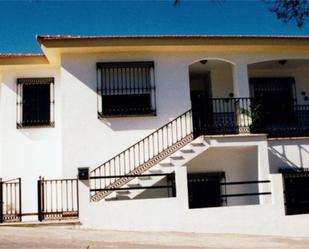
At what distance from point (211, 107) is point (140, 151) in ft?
10.6

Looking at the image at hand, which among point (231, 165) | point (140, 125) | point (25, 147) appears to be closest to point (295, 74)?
point (231, 165)

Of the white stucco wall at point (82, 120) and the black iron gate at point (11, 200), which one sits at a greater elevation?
the white stucco wall at point (82, 120)

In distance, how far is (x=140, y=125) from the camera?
13531mm

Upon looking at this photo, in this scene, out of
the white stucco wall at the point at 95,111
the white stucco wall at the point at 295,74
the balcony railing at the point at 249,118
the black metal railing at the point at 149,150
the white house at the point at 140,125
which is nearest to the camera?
the black metal railing at the point at 149,150

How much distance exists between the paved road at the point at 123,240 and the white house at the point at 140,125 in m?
2.05

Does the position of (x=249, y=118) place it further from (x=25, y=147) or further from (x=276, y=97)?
(x=25, y=147)

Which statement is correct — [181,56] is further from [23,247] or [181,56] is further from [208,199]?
[23,247]

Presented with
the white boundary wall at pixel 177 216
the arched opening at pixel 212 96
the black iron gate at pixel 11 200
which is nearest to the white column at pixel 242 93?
the arched opening at pixel 212 96

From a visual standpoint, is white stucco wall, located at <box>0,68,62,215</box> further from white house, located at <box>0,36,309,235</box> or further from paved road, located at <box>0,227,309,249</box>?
paved road, located at <box>0,227,309,249</box>

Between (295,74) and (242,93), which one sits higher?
(295,74)

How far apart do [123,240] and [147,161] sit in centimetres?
378

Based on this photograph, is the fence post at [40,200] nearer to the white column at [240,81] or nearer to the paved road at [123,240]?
the paved road at [123,240]

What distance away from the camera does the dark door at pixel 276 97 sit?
1521 cm

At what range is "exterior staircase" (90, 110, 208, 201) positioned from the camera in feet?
37.8
